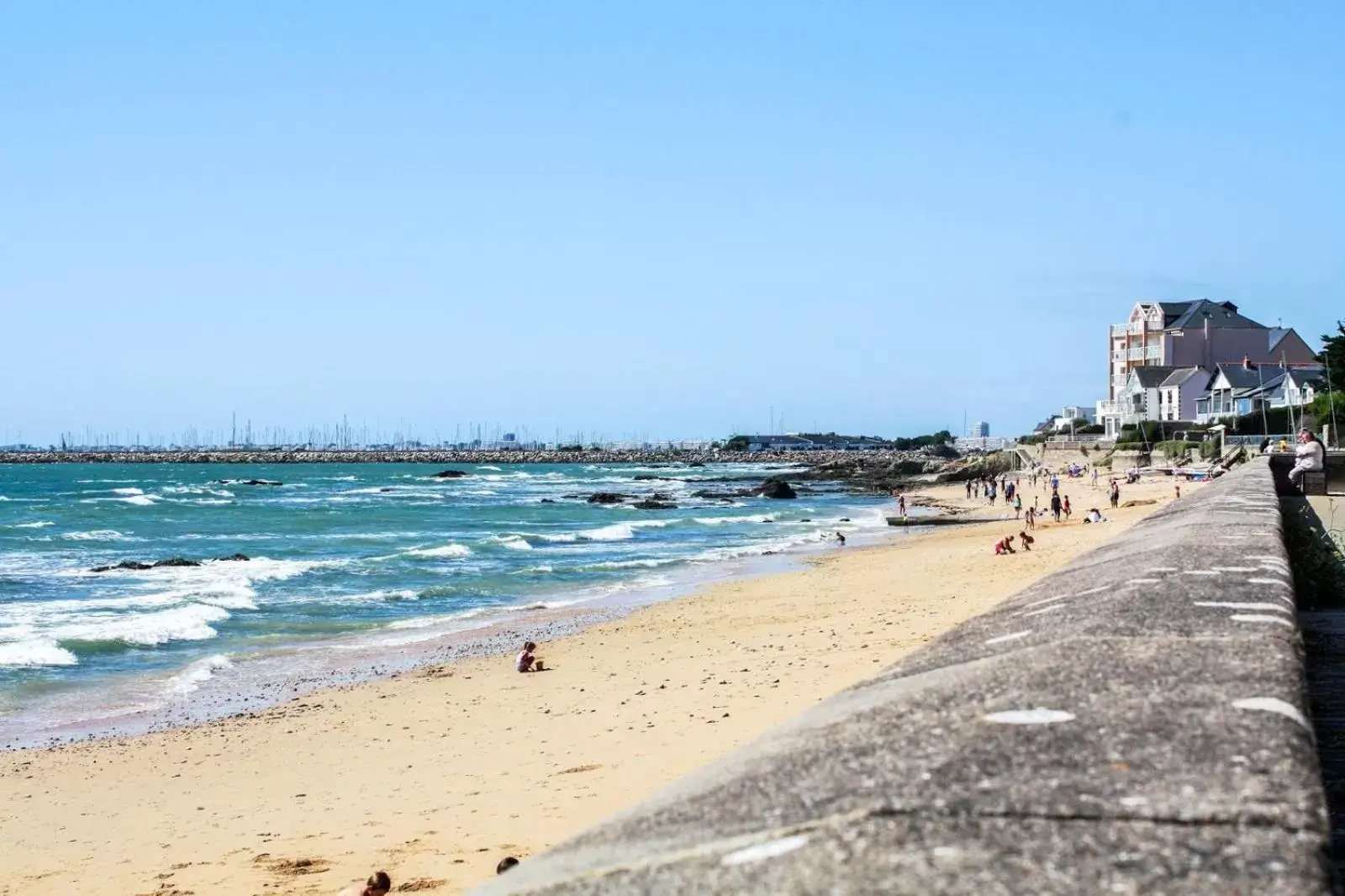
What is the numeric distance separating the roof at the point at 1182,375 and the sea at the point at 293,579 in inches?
964

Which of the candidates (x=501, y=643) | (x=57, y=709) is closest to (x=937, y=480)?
(x=501, y=643)

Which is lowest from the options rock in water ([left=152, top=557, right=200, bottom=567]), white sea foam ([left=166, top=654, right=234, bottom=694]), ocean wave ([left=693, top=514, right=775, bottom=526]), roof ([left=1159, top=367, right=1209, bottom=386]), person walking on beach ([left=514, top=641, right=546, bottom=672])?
rock in water ([left=152, top=557, right=200, bottom=567])

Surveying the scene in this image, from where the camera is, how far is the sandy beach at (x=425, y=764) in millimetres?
8578

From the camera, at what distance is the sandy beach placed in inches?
338

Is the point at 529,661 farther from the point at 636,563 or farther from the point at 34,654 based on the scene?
the point at 636,563

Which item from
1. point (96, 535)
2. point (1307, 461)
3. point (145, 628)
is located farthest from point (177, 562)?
point (1307, 461)

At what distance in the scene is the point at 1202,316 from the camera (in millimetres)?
90750

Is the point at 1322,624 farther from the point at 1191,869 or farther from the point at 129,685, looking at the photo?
the point at 129,685

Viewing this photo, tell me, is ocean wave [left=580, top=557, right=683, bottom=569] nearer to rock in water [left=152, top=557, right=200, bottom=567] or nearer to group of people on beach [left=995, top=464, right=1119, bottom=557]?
group of people on beach [left=995, top=464, right=1119, bottom=557]

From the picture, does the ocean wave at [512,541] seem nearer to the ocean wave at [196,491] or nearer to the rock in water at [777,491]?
the rock in water at [777,491]

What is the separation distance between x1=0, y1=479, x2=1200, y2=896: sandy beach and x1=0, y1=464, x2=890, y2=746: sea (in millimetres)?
2109

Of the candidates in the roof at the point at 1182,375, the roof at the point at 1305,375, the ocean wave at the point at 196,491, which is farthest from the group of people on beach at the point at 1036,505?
the ocean wave at the point at 196,491

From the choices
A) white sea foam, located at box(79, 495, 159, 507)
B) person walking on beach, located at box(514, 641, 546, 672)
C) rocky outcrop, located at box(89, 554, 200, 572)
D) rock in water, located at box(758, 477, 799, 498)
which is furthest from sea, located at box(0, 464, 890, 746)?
person walking on beach, located at box(514, 641, 546, 672)

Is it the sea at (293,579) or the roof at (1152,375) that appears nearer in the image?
the sea at (293,579)
